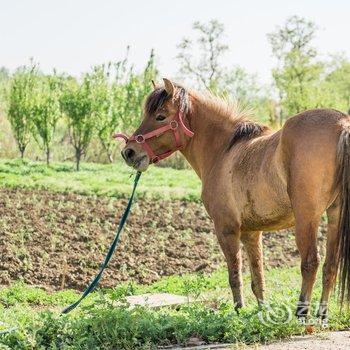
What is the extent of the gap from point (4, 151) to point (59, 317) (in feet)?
83.4

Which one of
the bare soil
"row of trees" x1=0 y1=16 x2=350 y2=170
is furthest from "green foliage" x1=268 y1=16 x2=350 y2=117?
the bare soil

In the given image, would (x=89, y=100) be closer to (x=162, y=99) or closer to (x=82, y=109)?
(x=82, y=109)

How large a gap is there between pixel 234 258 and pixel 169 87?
169cm

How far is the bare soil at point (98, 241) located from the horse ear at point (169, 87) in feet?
13.0

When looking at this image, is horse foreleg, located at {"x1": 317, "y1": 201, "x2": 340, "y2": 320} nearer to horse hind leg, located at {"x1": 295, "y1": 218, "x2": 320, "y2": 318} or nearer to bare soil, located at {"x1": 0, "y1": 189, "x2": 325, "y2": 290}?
horse hind leg, located at {"x1": 295, "y1": 218, "x2": 320, "y2": 318}

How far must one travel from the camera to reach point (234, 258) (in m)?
6.92

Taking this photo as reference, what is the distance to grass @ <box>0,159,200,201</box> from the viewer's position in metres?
18.1

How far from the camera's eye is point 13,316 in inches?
272

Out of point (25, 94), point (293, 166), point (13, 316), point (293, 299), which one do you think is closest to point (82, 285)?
point (13, 316)

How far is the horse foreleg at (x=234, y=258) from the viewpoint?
22.6 ft

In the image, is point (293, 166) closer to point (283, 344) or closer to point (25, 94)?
point (283, 344)

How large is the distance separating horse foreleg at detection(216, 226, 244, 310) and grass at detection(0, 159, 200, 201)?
10716 millimetres

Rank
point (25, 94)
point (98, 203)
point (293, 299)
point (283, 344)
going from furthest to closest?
point (25, 94)
point (98, 203)
point (293, 299)
point (283, 344)

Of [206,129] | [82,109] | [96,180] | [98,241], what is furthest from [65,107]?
[206,129]
